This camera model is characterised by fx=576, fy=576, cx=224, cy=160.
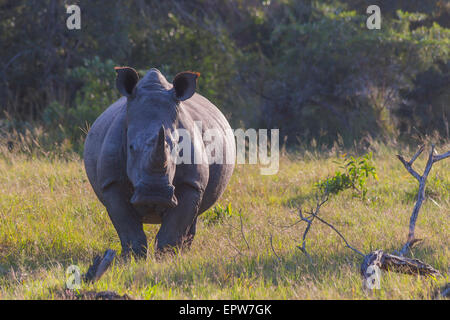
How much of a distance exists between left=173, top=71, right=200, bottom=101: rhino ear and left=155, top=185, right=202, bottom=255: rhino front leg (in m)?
0.72

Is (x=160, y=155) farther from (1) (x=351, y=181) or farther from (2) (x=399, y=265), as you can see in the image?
(1) (x=351, y=181)

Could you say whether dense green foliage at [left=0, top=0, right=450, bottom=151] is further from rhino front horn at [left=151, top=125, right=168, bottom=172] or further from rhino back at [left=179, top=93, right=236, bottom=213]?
rhino front horn at [left=151, top=125, right=168, bottom=172]

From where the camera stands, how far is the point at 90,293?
138 inches

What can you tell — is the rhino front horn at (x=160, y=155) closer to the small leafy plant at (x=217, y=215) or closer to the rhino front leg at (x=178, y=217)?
the rhino front leg at (x=178, y=217)

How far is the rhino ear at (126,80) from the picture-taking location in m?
4.39

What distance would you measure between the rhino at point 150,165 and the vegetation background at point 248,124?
37cm

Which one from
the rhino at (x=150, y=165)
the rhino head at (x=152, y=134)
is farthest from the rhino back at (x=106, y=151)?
the rhino head at (x=152, y=134)

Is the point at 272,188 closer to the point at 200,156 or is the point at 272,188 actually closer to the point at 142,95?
the point at 200,156

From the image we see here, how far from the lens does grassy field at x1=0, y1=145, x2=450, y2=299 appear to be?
12.5ft

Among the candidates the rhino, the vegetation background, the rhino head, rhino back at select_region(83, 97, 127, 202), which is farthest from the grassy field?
rhino back at select_region(83, 97, 127, 202)

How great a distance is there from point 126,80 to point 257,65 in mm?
9222

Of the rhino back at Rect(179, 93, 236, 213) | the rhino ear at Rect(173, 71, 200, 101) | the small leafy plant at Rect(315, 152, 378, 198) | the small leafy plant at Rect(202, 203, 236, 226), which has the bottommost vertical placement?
the small leafy plant at Rect(202, 203, 236, 226)

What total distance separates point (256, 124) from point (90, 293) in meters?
9.12

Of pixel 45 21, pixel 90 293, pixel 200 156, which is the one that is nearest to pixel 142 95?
pixel 200 156
